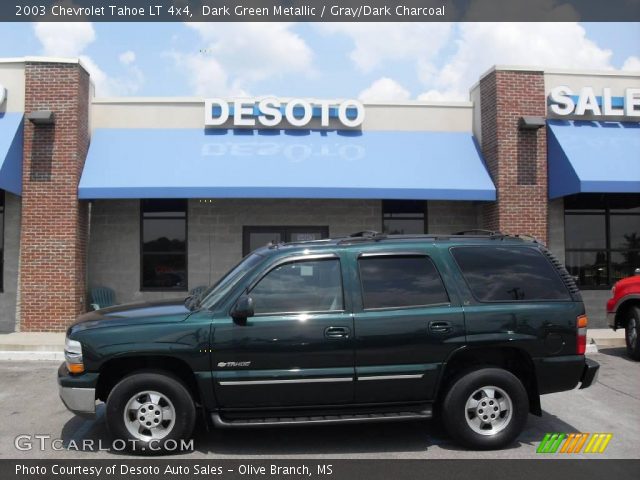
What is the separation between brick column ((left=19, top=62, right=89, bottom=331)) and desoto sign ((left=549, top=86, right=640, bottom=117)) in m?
10.5

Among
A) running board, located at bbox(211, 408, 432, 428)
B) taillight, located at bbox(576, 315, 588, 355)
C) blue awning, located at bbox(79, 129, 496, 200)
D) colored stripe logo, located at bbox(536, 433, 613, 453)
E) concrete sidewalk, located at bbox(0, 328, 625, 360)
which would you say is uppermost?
blue awning, located at bbox(79, 129, 496, 200)

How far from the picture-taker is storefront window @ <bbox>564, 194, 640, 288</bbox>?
13.2 meters

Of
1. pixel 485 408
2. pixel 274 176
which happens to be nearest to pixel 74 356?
pixel 485 408

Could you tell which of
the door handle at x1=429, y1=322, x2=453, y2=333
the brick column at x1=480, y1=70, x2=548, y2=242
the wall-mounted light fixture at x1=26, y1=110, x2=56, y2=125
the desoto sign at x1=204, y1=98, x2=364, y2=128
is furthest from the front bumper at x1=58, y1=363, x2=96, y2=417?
the brick column at x1=480, y1=70, x2=548, y2=242

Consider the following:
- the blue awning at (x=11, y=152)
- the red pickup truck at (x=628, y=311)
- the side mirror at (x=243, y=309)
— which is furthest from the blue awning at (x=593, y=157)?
the blue awning at (x=11, y=152)

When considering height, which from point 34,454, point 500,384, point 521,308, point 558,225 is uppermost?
point 558,225

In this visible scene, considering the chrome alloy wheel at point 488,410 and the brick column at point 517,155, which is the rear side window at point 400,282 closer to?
the chrome alloy wheel at point 488,410

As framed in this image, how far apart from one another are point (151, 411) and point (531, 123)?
10254mm

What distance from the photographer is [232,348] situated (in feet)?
16.1

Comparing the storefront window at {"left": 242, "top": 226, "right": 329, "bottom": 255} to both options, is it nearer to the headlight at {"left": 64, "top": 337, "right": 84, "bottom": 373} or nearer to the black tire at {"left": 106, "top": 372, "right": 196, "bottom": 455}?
the headlight at {"left": 64, "top": 337, "right": 84, "bottom": 373}

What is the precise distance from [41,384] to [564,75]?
40.3ft

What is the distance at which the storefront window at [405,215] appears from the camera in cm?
1337
